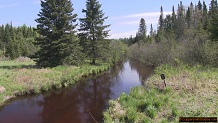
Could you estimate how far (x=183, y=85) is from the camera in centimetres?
1384

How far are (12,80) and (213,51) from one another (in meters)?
18.6

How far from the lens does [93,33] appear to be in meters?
38.8

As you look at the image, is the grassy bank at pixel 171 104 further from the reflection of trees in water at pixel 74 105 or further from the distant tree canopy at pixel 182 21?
the distant tree canopy at pixel 182 21

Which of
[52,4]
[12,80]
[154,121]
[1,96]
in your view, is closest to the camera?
[154,121]

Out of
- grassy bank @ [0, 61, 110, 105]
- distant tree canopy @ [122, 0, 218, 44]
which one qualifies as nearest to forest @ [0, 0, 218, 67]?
grassy bank @ [0, 61, 110, 105]

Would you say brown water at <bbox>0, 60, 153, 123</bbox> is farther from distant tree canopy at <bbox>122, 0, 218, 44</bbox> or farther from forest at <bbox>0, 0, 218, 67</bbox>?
distant tree canopy at <bbox>122, 0, 218, 44</bbox>

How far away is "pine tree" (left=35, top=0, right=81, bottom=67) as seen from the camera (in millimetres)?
30750

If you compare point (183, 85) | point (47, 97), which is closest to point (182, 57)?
point (183, 85)

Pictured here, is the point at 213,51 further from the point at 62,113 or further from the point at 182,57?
the point at 62,113

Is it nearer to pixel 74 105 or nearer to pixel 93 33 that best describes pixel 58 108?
pixel 74 105

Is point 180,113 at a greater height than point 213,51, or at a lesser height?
lesser

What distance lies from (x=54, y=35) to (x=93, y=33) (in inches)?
362

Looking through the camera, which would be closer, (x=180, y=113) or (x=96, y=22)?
(x=180, y=113)

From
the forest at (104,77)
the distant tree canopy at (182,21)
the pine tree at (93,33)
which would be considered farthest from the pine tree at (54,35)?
the distant tree canopy at (182,21)
